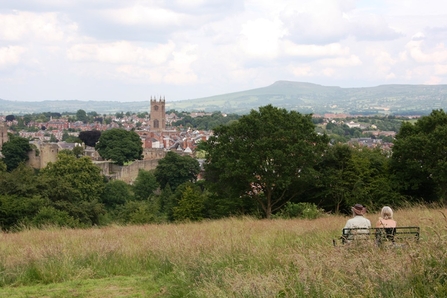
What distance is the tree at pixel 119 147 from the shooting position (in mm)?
70750

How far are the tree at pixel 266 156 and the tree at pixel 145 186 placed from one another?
29230 mm

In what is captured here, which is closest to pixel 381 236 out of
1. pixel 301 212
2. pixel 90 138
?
pixel 301 212

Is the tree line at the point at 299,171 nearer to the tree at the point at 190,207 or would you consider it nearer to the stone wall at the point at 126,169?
the tree at the point at 190,207

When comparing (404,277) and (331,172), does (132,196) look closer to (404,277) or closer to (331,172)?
(331,172)

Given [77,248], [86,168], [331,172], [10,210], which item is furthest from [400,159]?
[86,168]

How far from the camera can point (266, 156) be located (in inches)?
829

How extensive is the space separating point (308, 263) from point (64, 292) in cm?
281

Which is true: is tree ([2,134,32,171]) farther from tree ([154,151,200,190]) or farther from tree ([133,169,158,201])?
tree ([133,169,158,201])

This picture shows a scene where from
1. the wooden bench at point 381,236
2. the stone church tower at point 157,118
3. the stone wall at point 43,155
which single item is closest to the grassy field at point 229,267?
the wooden bench at point 381,236

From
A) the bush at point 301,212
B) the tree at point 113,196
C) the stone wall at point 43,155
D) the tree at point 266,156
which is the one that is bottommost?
the tree at point 113,196

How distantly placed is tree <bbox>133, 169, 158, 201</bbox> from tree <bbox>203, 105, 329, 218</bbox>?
2923 centimetres

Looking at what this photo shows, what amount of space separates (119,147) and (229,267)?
219 feet

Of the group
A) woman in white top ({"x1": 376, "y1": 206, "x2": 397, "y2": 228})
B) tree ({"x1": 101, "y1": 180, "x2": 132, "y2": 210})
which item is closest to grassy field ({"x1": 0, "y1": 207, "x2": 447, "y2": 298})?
woman in white top ({"x1": 376, "y1": 206, "x2": 397, "y2": 228})

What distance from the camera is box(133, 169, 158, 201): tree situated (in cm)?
5126
